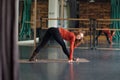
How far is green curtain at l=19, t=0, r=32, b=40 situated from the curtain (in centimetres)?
1469

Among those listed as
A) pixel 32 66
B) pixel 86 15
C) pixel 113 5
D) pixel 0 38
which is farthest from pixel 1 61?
pixel 86 15

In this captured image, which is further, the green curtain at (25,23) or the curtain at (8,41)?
the green curtain at (25,23)

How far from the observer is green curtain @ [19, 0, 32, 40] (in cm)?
1631

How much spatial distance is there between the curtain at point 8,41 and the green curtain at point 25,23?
48.2ft

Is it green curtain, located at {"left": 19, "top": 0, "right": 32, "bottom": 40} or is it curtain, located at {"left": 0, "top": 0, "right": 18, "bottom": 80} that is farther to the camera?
green curtain, located at {"left": 19, "top": 0, "right": 32, "bottom": 40}

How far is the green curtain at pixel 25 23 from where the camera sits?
16.3m

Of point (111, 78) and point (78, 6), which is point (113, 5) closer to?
point (78, 6)

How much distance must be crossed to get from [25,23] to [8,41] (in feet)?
50.3

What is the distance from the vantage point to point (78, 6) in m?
23.2

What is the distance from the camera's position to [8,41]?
1.32 meters

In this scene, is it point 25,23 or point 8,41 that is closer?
point 8,41

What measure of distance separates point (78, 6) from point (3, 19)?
869 inches

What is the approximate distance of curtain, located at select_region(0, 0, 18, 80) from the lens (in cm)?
132

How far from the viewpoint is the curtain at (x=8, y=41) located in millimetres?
1316
